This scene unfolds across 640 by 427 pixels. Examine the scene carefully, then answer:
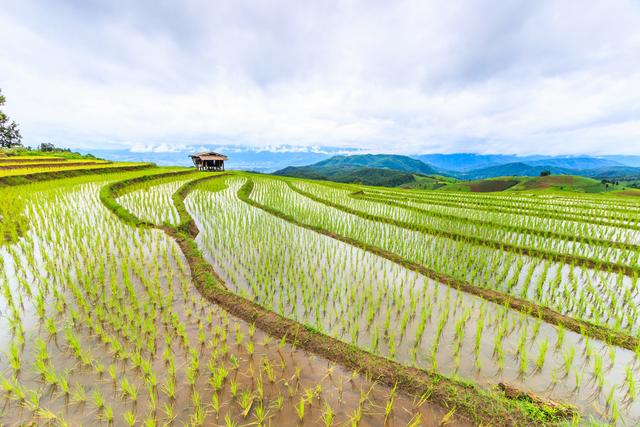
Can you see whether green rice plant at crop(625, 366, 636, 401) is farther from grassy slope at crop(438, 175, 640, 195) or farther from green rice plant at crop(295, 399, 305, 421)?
grassy slope at crop(438, 175, 640, 195)

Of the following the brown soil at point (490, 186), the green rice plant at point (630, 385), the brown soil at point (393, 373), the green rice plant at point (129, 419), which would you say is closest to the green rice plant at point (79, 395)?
the green rice plant at point (129, 419)

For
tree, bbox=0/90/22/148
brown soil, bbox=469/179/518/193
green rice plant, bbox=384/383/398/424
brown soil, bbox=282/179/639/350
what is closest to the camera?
green rice plant, bbox=384/383/398/424

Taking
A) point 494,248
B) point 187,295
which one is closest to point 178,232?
point 187,295

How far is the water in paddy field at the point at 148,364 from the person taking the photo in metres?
2.09

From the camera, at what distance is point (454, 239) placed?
23.2ft

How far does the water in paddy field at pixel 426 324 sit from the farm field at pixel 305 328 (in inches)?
0.9

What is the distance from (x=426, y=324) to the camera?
3467mm

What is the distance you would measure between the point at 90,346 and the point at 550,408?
14.7ft

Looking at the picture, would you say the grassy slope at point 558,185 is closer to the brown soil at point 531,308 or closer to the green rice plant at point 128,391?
the brown soil at point 531,308

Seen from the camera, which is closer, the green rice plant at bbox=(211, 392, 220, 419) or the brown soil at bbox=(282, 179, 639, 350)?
the green rice plant at bbox=(211, 392, 220, 419)

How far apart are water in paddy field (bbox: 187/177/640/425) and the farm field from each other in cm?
2

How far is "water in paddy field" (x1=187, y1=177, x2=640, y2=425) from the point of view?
2.60 m

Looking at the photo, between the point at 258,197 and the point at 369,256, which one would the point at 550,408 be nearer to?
the point at 369,256

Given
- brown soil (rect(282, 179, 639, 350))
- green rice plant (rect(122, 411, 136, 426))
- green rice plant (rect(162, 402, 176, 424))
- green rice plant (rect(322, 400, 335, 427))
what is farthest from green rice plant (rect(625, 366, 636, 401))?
green rice plant (rect(122, 411, 136, 426))
